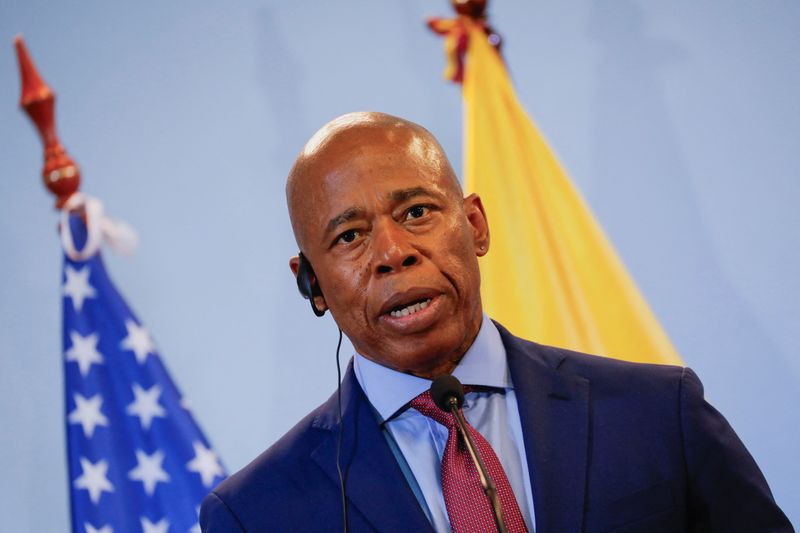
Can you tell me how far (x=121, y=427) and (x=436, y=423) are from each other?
128cm

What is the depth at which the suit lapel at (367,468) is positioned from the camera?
1.52m

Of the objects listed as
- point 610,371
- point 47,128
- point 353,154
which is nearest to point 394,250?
point 353,154

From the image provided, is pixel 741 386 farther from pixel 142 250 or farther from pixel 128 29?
pixel 128 29

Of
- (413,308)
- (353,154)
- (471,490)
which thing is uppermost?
(353,154)

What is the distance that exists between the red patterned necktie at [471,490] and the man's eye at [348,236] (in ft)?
1.18

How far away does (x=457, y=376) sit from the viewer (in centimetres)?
164

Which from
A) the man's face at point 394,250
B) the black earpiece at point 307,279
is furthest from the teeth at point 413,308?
the black earpiece at point 307,279

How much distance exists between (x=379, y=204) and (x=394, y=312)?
0.62 ft

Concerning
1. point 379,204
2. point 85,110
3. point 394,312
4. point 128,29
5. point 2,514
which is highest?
point 128,29

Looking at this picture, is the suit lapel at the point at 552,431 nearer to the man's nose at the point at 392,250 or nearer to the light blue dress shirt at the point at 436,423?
the light blue dress shirt at the point at 436,423

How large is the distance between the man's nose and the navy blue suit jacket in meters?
0.28

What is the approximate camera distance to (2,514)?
2.60m

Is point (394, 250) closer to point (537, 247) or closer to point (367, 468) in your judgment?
point (367, 468)

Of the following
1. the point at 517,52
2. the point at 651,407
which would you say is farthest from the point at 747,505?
the point at 517,52
